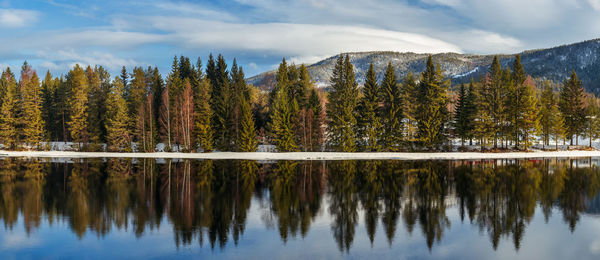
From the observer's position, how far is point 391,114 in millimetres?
59156

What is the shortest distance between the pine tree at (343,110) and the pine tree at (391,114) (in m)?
4.31

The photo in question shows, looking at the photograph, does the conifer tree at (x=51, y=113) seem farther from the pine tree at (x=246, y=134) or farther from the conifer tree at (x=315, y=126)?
the conifer tree at (x=315, y=126)

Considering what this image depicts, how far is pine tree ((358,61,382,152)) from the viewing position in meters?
58.8

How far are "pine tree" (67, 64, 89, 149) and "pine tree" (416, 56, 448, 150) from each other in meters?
49.8

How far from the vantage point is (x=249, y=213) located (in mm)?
15594

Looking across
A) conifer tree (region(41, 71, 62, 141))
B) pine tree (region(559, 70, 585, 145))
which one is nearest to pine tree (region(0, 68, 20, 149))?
conifer tree (region(41, 71, 62, 141))

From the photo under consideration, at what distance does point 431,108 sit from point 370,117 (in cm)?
845

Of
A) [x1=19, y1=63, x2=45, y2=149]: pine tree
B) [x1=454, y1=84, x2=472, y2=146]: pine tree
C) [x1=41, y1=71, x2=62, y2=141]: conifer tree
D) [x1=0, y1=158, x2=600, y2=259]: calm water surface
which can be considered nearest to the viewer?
[x1=0, y1=158, x2=600, y2=259]: calm water surface

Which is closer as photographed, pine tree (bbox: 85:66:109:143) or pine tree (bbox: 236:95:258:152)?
pine tree (bbox: 236:95:258:152)

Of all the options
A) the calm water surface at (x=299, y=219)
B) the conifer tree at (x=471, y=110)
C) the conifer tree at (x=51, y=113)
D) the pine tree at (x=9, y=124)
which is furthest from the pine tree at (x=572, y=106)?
the pine tree at (x=9, y=124)

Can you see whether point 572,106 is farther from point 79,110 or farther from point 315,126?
point 79,110

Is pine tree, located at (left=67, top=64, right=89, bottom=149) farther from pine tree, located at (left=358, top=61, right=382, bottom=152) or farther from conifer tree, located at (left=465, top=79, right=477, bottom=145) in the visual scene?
conifer tree, located at (left=465, top=79, right=477, bottom=145)

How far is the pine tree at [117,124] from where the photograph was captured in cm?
6139

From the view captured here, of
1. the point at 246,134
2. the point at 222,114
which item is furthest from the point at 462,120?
the point at 222,114
